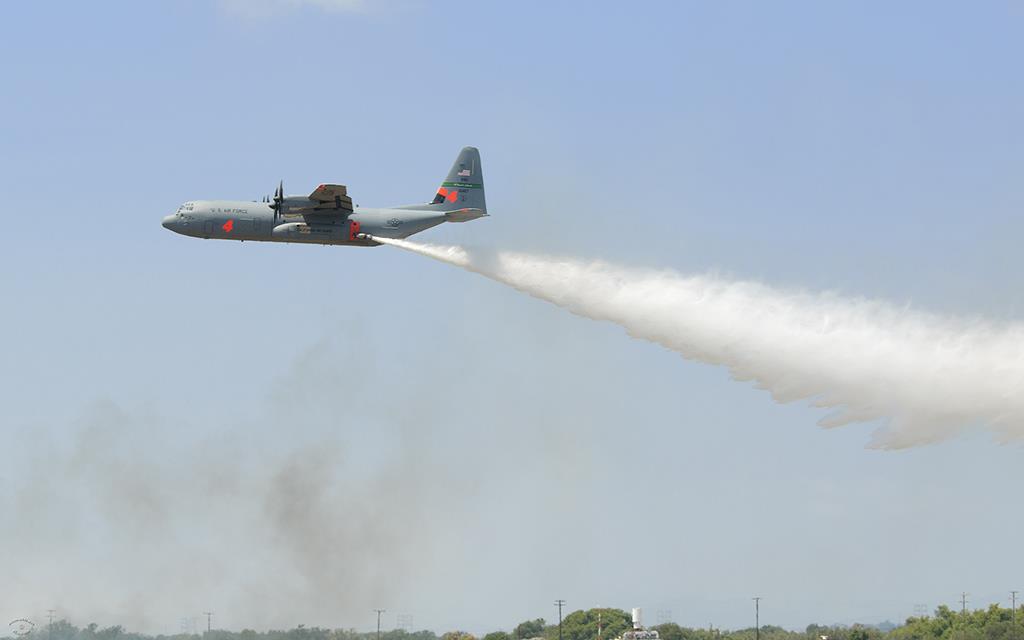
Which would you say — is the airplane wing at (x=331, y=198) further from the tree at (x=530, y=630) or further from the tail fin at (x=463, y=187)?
the tree at (x=530, y=630)

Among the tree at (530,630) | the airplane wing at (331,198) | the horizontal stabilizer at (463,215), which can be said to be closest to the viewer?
the airplane wing at (331,198)

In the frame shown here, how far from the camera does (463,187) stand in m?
77.1

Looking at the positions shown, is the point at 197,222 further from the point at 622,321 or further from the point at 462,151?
the point at 622,321

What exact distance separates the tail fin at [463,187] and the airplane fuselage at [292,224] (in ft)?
10.0

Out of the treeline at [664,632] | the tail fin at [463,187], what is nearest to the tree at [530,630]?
the treeline at [664,632]

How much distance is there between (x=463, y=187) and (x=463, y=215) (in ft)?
9.60

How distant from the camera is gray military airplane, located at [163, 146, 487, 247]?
70500mm

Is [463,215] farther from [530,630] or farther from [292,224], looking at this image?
[530,630]

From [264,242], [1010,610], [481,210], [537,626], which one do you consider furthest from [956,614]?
[264,242]

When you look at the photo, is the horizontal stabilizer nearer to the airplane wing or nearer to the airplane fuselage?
the airplane fuselage

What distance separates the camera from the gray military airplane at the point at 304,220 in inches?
2776

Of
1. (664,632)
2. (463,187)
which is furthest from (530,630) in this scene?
(463,187)

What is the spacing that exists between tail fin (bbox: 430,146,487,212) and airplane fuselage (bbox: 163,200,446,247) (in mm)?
3052

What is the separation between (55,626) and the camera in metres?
114
